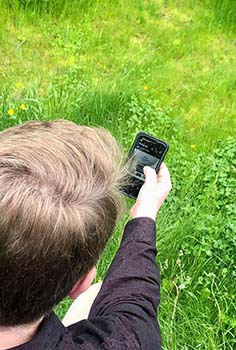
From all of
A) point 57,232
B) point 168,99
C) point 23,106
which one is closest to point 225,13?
point 168,99

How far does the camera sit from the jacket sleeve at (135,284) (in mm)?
1848

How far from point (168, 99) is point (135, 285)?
2.46 meters

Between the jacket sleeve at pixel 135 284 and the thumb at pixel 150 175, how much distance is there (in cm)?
22

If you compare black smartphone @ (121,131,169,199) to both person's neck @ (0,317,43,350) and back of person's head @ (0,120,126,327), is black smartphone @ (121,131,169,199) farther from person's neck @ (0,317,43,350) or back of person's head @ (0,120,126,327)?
person's neck @ (0,317,43,350)

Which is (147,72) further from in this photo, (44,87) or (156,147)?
(156,147)

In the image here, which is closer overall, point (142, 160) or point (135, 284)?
point (135, 284)

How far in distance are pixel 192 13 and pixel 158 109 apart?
123cm

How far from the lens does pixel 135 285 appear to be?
192 centimetres

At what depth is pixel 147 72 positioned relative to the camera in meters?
4.26

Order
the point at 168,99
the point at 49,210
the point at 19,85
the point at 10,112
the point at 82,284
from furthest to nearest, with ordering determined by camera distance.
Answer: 1. the point at 168,99
2. the point at 19,85
3. the point at 10,112
4. the point at 82,284
5. the point at 49,210

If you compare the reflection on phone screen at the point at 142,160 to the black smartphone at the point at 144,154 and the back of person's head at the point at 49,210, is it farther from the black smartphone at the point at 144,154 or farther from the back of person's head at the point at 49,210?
the back of person's head at the point at 49,210

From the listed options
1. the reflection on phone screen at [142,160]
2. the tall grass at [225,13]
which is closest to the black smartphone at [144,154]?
the reflection on phone screen at [142,160]

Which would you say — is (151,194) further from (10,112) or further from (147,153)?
(10,112)

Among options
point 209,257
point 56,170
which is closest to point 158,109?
point 209,257
